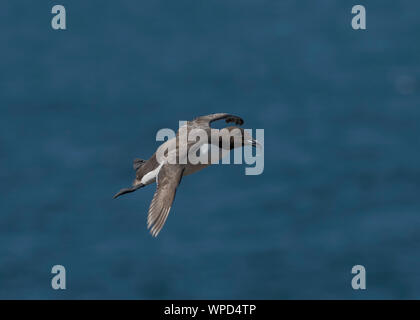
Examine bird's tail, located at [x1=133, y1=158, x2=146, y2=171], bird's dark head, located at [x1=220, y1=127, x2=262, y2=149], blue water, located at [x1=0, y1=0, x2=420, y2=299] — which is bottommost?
bird's tail, located at [x1=133, y1=158, x2=146, y2=171]

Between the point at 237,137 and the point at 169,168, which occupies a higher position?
the point at 237,137

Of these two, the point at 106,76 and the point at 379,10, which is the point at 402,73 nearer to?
the point at 379,10

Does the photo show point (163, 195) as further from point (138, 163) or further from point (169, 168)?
point (138, 163)

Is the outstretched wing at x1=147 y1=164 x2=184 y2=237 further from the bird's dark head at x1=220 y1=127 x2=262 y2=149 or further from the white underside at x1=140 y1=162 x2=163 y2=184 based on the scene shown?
the bird's dark head at x1=220 y1=127 x2=262 y2=149

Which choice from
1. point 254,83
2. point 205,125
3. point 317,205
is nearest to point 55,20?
point 254,83

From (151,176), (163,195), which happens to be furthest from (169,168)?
(151,176)

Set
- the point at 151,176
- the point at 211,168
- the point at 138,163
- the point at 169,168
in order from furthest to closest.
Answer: the point at 211,168
the point at 138,163
the point at 151,176
the point at 169,168

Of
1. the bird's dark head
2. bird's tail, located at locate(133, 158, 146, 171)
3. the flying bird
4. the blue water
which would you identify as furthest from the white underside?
the blue water
